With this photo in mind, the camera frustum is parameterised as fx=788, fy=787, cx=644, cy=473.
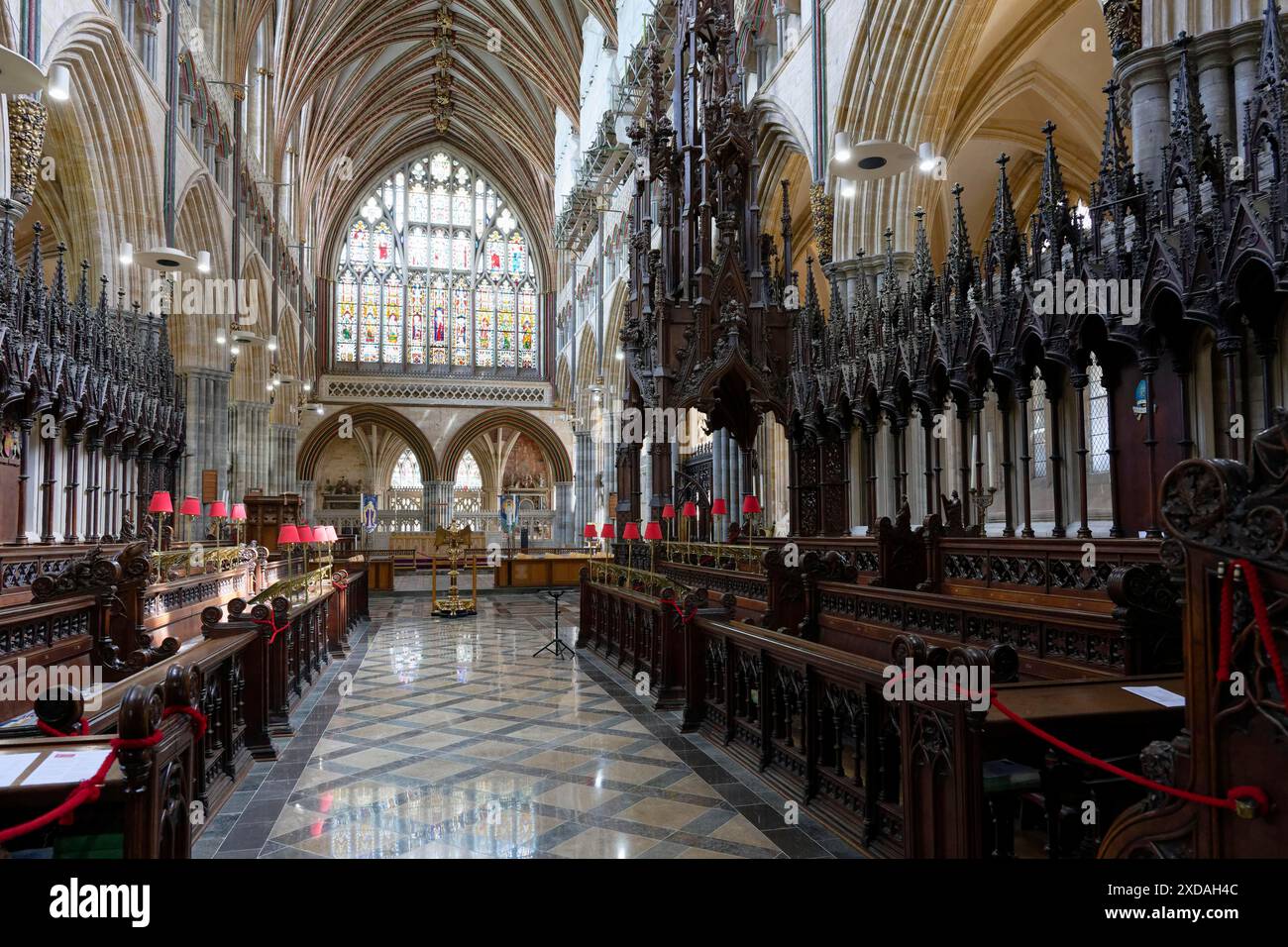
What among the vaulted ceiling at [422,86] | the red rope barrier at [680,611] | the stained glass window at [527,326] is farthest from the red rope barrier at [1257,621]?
the stained glass window at [527,326]

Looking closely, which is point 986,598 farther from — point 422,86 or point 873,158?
point 422,86

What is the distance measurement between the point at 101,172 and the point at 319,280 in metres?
20.1

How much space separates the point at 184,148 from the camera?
1475 cm

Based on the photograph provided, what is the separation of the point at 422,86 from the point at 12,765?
33.9 meters

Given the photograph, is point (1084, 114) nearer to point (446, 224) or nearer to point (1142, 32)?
point (1142, 32)

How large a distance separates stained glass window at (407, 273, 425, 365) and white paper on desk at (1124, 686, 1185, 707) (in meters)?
32.0

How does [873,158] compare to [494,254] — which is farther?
[494,254]

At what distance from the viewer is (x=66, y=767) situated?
2395 mm

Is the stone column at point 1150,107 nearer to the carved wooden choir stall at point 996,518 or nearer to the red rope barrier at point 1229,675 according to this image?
the carved wooden choir stall at point 996,518

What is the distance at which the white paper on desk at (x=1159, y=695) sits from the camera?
2.73 m

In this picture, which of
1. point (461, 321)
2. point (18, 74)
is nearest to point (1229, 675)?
point (18, 74)

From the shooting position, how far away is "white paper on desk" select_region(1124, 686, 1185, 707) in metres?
2.73

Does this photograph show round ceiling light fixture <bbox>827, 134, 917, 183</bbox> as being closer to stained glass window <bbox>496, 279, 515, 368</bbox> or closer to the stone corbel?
the stone corbel

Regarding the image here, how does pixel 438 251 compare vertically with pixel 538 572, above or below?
above
